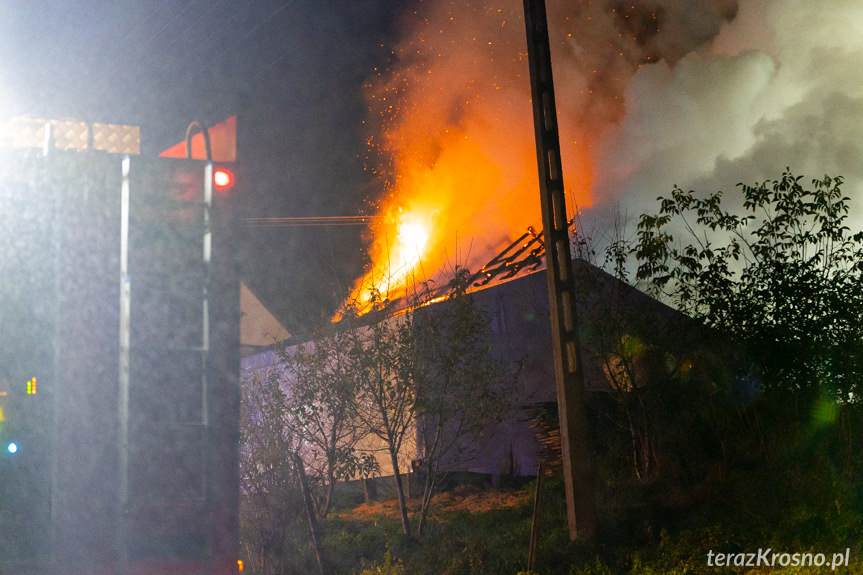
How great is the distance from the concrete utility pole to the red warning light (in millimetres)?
4944

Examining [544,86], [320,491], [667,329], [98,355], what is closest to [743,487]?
[667,329]

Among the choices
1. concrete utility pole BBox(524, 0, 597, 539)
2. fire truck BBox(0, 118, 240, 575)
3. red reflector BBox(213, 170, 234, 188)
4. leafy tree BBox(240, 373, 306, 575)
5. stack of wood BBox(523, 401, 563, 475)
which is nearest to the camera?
fire truck BBox(0, 118, 240, 575)

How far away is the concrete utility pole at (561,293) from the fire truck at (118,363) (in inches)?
193

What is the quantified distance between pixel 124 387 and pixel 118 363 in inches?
14.7

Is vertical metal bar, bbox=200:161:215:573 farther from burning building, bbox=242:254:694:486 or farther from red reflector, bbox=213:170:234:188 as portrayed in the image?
burning building, bbox=242:254:694:486

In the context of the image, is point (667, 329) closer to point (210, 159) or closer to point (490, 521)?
point (490, 521)

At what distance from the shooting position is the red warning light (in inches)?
188

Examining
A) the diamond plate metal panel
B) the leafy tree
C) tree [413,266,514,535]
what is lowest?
the leafy tree

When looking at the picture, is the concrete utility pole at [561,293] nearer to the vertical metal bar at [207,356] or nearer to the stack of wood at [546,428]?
the vertical metal bar at [207,356]

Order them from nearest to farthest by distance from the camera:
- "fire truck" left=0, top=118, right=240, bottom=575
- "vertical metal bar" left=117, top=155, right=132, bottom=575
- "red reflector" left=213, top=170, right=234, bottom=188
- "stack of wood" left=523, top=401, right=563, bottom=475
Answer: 1. "vertical metal bar" left=117, top=155, right=132, bottom=575
2. "fire truck" left=0, top=118, right=240, bottom=575
3. "red reflector" left=213, top=170, right=234, bottom=188
4. "stack of wood" left=523, top=401, right=563, bottom=475

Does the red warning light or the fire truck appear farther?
the red warning light

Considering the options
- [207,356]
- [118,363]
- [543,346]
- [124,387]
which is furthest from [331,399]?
[124,387]

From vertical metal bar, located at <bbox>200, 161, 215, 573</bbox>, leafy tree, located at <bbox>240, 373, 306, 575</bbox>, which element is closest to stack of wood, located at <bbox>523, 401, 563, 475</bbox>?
leafy tree, located at <bbox>240, 373, 306, 575</bbox>

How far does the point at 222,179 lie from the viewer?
4816mm
